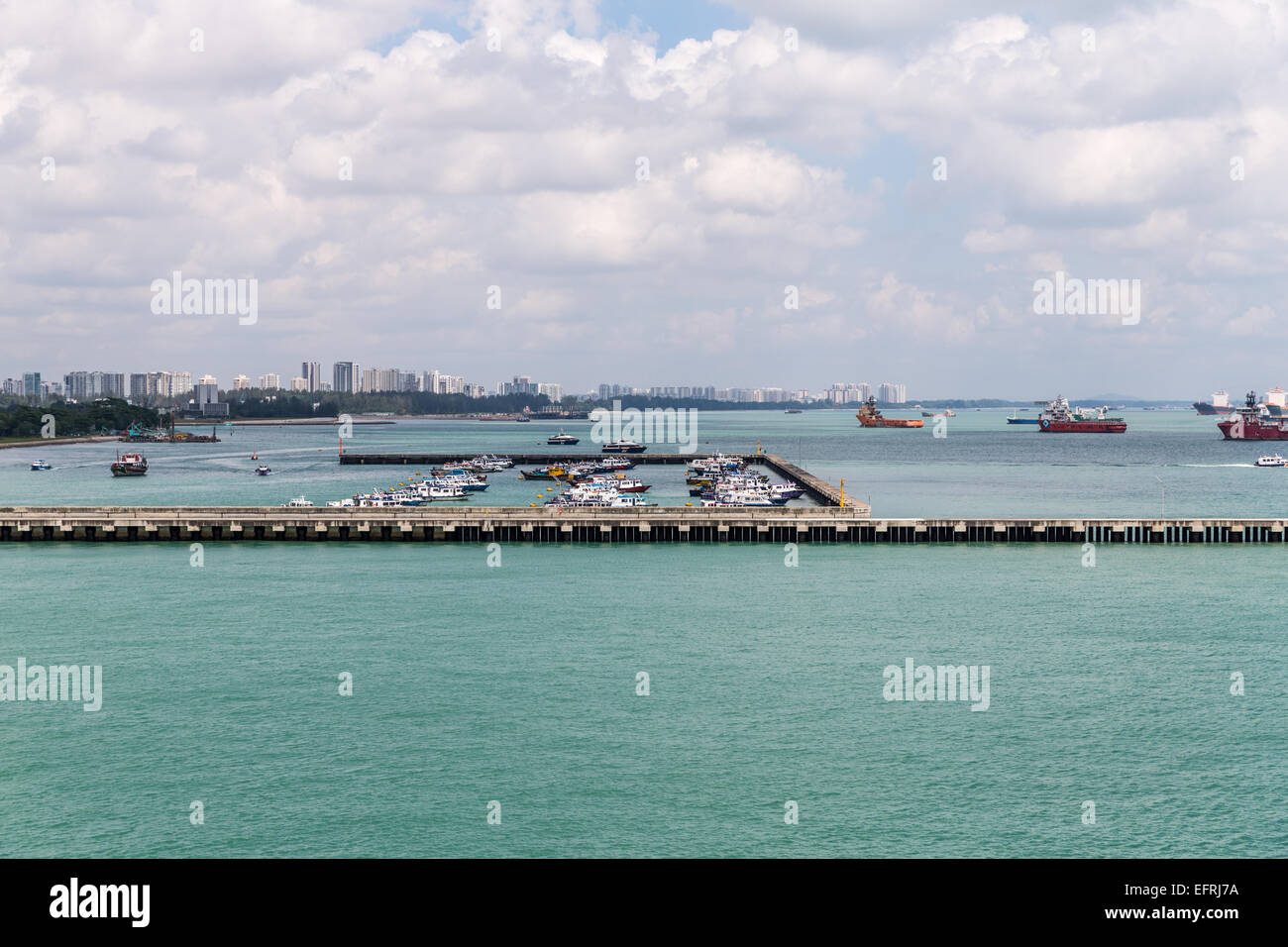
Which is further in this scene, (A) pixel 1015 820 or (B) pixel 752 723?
(B) pixel 752 723

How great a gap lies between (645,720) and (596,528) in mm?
46434

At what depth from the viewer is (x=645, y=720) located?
127 ft

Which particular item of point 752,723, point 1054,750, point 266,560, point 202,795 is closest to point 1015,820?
point 1054,750

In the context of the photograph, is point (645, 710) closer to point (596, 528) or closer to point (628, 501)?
point (596, 528)


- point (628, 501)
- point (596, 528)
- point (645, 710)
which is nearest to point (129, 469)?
point (628, 501)

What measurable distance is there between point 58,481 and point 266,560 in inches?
3600

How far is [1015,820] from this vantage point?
30781mm

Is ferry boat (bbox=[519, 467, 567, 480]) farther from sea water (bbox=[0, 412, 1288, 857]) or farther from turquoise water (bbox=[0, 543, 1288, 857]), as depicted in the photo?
turquoise water (bbox=[0, 543, 1288, 857])

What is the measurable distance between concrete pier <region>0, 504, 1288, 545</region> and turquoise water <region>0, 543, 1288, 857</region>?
14959 mm

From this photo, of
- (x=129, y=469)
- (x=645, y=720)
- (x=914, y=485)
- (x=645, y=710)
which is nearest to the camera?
(x=645, y=720)

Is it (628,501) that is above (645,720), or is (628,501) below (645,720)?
above

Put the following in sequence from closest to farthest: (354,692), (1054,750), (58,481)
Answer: (1054,750), (354,692), (58,481)

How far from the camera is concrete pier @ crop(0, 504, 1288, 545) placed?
82.4 m
